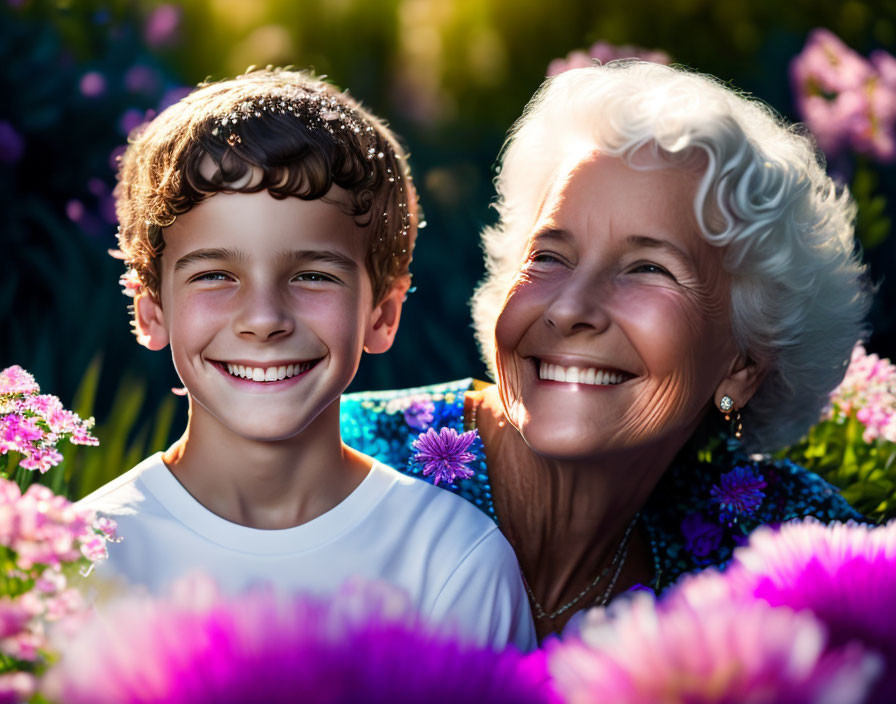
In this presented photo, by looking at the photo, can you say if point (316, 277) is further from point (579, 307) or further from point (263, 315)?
point (579, 307)

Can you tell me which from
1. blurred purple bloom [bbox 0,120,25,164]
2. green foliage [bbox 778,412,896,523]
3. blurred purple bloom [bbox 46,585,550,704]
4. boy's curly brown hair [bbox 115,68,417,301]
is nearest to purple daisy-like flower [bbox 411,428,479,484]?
boy's curly brown hair [bbox 115,68,417,301]

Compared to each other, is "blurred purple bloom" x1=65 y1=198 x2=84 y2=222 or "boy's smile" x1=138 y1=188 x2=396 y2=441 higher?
"blurred purple bloom" x1=65 y1=198 x2=84 y2=222

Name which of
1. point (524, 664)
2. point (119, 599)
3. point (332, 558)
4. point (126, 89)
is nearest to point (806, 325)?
point (332, 558)

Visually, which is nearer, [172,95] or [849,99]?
[172,95]

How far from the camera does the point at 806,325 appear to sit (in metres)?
2.28

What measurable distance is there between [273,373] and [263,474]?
0.21 metres

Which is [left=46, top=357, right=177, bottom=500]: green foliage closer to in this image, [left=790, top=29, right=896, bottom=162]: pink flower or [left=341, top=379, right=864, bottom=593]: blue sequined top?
[left=341, top=379, right=864, bottom=593]: blue sequined top

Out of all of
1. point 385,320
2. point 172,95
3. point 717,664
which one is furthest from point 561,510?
point 172,95

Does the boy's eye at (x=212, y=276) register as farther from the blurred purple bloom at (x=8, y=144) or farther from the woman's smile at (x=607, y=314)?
the blurred purple bloom at (x=8, y=144)

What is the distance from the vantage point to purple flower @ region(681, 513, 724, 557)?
2400 millimetres

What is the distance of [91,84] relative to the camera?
350 cm

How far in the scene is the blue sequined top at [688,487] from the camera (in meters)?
2.30

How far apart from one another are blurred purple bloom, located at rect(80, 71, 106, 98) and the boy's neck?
2.21 meters

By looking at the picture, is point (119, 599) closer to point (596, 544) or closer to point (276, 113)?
point (276, 113)
